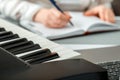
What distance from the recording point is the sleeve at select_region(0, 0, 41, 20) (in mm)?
1189

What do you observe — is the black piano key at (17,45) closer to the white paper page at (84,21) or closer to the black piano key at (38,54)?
the black piano key at (38,54)

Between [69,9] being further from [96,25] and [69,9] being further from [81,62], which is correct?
[81,62]

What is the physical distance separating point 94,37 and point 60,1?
395 millimetres

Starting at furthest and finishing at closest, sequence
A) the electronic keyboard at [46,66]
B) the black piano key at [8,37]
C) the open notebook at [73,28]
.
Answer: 1. the open notebook at [73,28]
2. the black piano key at [8,37]
3. the electronic keyboard at [46,66]

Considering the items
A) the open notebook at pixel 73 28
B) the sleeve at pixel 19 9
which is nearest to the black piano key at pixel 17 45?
the open notebook at pixel 73 28

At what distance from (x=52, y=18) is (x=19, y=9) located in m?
0.24

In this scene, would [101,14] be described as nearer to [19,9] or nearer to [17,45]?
[19,9]

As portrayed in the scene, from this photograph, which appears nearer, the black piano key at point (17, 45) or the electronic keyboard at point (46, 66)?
the electronic keyboard at point (46, 66)

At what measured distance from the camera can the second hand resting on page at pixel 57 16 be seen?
103 centimetres

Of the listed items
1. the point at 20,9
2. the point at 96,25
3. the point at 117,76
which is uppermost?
the point at 20,9

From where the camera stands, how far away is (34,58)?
59 centimetres

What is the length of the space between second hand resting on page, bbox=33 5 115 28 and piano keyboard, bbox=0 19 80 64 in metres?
0.26

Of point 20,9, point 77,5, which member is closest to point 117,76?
point 20,9

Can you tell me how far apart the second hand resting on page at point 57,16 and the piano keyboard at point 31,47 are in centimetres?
26
